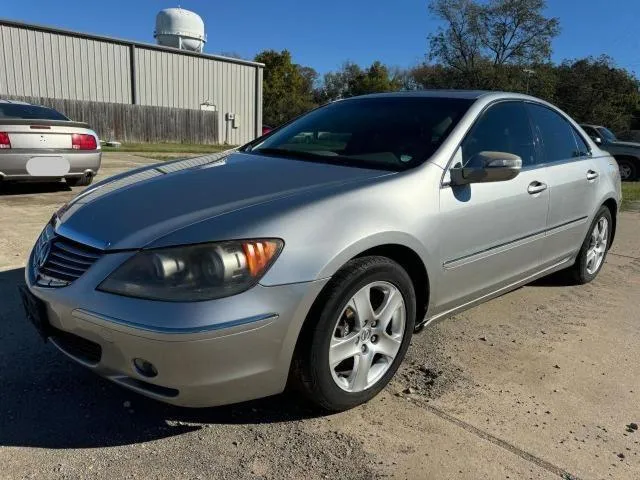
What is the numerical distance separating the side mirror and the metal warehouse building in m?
26.1

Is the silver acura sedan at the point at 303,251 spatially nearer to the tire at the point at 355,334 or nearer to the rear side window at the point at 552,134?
the tire at the point at 355,334

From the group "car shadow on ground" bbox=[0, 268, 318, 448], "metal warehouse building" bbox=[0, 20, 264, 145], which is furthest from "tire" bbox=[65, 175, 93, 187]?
"metal warehouse building" bbox=[0, 20, 264, 145]

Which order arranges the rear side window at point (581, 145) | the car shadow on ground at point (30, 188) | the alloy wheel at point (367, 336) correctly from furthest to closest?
the car shadow on ground at point (30, 188) → the rear side window at point (581, 145) → the alloy wheel at point (367, 336)

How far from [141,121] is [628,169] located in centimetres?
2172

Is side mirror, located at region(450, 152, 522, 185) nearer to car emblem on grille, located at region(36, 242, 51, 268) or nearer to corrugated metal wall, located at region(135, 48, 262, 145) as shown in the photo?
car emblem on grille, located at region(36, 242, 51, 268)

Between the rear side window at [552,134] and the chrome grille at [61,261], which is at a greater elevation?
the rear side window at [552,134]

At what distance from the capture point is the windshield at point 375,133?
10.6 feet

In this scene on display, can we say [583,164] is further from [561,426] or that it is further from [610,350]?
[561,426]

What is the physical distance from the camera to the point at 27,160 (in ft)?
23.4

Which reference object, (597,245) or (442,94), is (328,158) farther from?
(597,245)

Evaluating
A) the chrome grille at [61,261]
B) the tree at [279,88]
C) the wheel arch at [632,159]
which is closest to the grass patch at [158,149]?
the wheel arch at [632,159]

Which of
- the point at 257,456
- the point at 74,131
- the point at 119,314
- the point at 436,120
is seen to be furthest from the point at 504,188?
the point at 74,131

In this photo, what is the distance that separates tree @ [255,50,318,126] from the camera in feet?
183

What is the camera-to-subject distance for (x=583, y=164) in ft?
14.4
